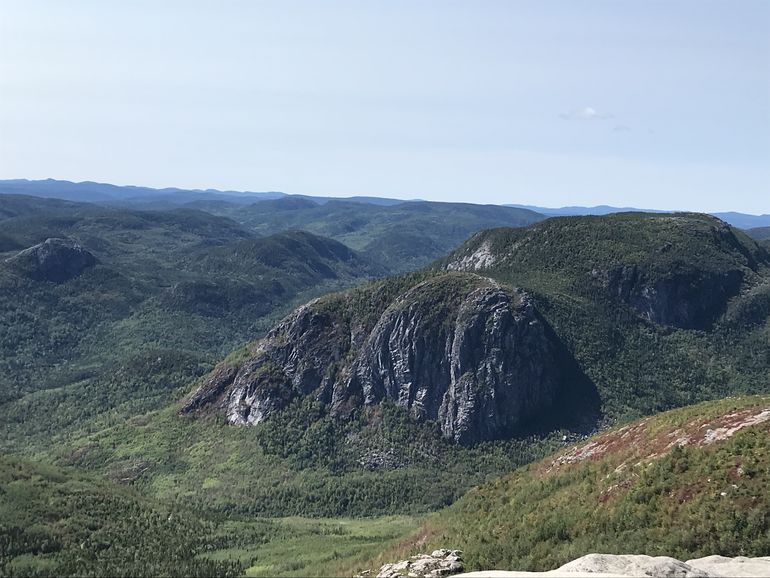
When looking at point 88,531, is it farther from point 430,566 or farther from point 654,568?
point 654,568

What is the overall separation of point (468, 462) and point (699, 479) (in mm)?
124891

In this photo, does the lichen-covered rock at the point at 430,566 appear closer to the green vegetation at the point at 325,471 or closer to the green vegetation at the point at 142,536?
the green vegetation at the point at 142,536

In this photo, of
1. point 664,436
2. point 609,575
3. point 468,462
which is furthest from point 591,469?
point 468,462

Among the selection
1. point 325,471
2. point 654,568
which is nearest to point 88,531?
point 325,471

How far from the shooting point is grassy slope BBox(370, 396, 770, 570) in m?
57.6

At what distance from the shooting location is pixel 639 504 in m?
65.3

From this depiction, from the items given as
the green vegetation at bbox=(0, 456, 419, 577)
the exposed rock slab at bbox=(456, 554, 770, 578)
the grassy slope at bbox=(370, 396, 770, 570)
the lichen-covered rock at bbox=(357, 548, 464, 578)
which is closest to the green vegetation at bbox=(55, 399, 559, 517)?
the green vegetation at bbox=(0, 456, 419, 577)

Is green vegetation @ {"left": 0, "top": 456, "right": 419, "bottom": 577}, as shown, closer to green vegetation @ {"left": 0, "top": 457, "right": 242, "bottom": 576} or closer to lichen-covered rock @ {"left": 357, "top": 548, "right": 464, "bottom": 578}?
green vegetation @ {"left": 0, "top": 457, "right": 242, "bottom": 576}

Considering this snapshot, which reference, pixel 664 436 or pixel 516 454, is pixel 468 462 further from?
pixel 664 436

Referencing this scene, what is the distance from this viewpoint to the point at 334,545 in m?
120

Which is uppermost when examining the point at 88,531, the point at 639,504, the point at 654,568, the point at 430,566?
the point at 654,568

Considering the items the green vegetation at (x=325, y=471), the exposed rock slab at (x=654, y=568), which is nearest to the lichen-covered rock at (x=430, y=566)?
the exposed rock slab at (x=654, y=568)

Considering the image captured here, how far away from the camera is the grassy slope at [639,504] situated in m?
57.6

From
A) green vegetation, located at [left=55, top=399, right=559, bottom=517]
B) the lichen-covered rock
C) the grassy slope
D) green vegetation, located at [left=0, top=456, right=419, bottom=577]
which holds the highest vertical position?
the grassy slope
